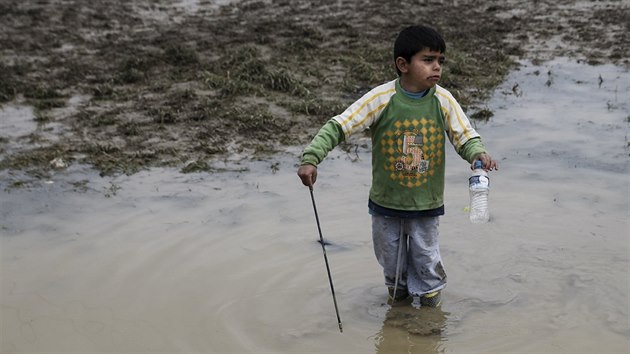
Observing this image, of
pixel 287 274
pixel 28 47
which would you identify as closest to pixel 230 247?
pixel 287 274

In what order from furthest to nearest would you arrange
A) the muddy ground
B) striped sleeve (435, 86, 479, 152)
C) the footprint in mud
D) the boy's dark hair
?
the muddy ground → the footprint in mud → striped sleeve (435, 86, 479, 152) → the boy's dark hair

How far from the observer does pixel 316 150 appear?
3.73 meters

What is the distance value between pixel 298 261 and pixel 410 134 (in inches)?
60.3

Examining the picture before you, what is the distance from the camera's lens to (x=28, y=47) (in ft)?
37.3

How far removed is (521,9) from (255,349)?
10.6 meters

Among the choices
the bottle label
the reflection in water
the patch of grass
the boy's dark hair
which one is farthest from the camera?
the patch of grass

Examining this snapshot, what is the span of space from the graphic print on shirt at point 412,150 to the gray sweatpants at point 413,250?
28cm

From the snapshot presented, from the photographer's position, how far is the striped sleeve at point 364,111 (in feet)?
12.8

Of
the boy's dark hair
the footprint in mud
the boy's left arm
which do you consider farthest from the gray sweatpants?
the boy's dark hair

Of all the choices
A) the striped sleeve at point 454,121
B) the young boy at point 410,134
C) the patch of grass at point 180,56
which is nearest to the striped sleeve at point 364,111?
the young boy at point 410,134

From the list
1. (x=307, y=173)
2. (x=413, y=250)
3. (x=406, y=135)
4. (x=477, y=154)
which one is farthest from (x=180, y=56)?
(x=477, y=154)

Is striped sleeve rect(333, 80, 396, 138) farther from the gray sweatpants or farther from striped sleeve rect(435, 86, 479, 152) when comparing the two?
the gray sweatpants

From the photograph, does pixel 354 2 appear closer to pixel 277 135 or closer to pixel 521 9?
pixel 521 9

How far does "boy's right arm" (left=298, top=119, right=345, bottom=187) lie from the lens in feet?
12.1
